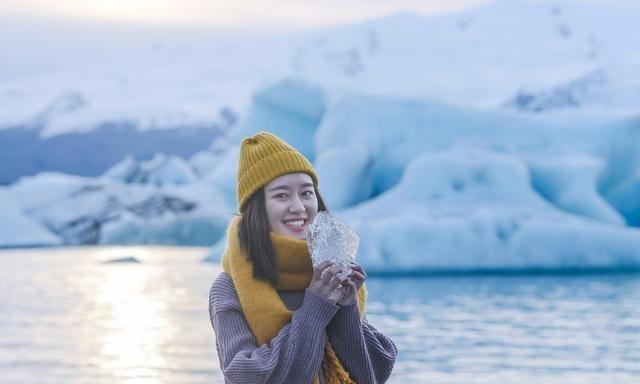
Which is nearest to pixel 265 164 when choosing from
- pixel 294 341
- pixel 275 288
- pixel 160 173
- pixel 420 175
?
pixel 275 288

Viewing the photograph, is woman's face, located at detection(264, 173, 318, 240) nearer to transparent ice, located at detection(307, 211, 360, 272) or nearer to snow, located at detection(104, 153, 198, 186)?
transparent ice, located at detection(307, 211, 360, 272)

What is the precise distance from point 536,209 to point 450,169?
116 cm

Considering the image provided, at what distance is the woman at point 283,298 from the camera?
1.97 meters

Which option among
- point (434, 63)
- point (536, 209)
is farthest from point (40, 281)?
point (434, 63)

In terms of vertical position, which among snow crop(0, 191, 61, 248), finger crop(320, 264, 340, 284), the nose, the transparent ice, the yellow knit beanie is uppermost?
the yellow knit beanie

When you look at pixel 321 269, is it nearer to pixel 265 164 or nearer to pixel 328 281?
pixel 328 281

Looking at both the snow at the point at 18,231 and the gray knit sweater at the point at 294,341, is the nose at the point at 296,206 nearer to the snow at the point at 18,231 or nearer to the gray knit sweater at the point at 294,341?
the gray knit sweater at the point at 294,341

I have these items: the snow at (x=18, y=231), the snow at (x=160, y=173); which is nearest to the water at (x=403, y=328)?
the snow at (x=18, y=231)

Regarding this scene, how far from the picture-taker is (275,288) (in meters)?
2.06

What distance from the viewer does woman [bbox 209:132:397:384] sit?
1966 mm

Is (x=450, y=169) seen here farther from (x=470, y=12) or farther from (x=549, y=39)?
(x=470, y=12)

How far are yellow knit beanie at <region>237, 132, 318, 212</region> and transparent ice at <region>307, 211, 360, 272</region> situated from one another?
0.14 meters

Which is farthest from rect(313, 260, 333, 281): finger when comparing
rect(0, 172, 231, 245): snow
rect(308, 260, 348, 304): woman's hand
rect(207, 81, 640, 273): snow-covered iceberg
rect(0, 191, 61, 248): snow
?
rect(0, 191, 61, 248): snow

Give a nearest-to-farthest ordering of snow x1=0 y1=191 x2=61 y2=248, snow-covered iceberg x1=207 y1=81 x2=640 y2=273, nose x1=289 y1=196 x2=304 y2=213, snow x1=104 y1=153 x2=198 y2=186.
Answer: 1. nose x1=289 y1=196 x2=304 y2=213
2. snow-covered iceberg x1=207 y1=81 x2=640 y2=273
3. snow x1=0 y1=191 x2=61 y2=248
4. snow x1=104 y1=153 x2=198 y2=186
